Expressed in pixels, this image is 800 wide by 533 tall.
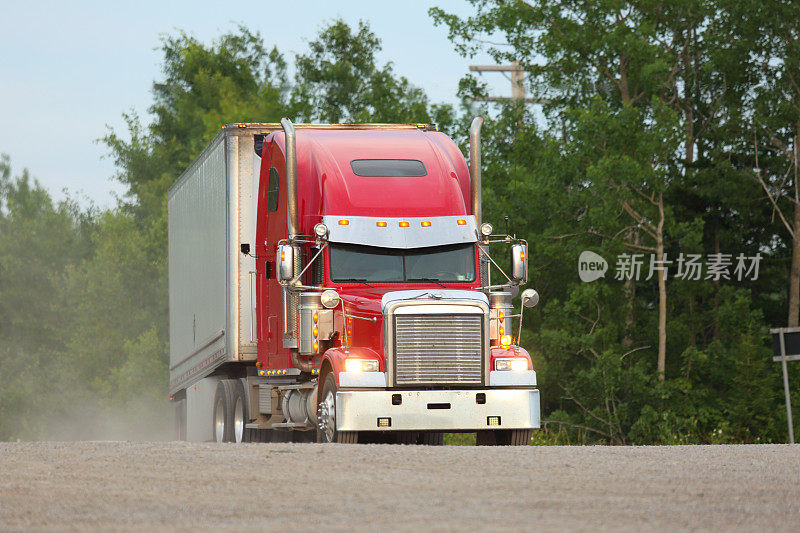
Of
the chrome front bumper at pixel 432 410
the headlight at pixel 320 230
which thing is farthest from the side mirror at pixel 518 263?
the headlight at pixel 320 230

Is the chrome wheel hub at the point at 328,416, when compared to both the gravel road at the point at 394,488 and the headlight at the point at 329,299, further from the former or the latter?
the gravel road at the point at 394,488

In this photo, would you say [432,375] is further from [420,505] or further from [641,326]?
[641,326]

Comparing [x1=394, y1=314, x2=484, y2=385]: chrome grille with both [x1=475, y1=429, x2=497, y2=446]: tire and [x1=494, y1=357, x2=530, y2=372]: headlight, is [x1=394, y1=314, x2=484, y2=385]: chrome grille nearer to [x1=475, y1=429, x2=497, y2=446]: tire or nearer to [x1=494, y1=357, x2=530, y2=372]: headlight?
[x1=494, y1=357, x2=530, y2=372]: headlight

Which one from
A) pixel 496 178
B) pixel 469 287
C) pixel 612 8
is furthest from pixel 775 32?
pixel 469 287

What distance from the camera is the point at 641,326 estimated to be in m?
48.1

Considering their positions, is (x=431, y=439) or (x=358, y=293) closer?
(x=358, y=293)

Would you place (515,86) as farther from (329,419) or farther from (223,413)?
(329,419)

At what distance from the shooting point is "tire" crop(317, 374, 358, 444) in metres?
16.9

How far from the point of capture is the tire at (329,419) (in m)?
16.9

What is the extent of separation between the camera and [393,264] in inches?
714

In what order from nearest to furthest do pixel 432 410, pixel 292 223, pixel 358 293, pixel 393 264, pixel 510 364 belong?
pixel 432 410 → pixel 510 364 → pixel 358 293 → pixel 393 264 → pixel 292 223

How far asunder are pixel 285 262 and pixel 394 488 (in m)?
7.12

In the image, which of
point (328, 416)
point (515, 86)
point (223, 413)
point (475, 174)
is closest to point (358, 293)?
point (328, 416)

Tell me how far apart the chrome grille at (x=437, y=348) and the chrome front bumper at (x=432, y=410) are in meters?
0.19
